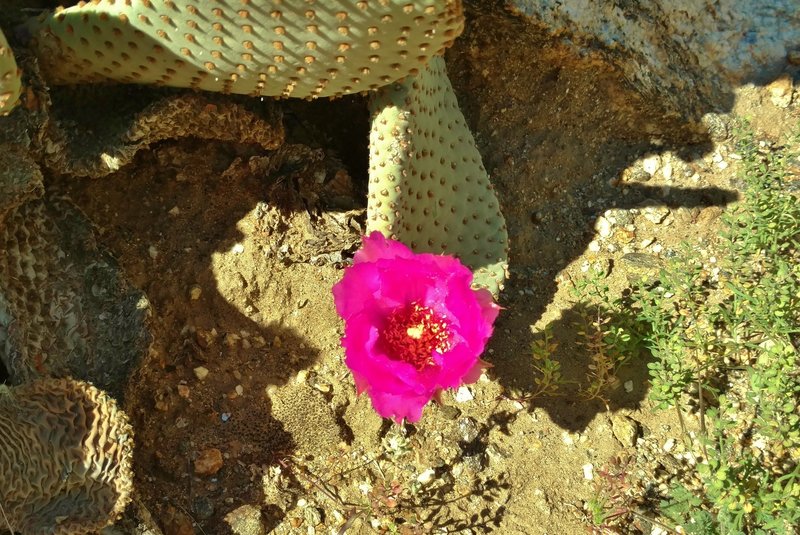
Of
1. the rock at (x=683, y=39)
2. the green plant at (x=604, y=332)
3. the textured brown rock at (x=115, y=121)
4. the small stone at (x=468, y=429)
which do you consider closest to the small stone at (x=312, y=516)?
the small stone at (x=468, y=429)

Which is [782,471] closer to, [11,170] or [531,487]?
[531,487]

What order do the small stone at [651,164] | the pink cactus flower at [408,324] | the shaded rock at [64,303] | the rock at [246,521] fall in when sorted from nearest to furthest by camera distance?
the pink cactus flower at [408,324], the shaded rock at [64,303], the rock at [246,521], the small stone at [651,164]

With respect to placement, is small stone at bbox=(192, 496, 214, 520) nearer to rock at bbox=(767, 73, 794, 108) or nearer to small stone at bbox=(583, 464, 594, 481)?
small stone at bbox=(583, 464, 594, 481)

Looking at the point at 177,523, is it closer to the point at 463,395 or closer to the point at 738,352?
the point at 463,395

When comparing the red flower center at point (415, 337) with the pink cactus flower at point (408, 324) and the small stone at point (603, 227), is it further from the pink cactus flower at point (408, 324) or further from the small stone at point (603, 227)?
the small stone at point (603, 227)

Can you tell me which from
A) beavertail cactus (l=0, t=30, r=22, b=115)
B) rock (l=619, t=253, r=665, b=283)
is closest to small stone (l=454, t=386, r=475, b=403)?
rock (l=619, t=253, r=665, b=283)

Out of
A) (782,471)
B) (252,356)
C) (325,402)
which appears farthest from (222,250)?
(782,471)
